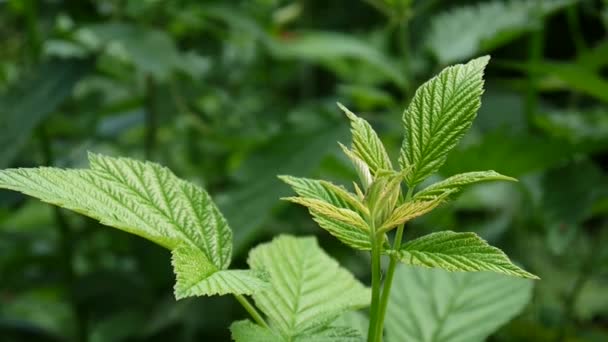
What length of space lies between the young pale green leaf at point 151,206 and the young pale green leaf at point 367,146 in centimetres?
10

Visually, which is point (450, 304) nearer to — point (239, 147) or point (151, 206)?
point (151, 206)

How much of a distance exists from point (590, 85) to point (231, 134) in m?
0.69

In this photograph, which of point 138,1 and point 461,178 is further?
point 138,1

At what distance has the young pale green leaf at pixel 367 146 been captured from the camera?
433mm

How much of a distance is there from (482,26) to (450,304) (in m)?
0.78

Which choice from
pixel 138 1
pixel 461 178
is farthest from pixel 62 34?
pixel 461 178

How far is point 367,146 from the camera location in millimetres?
437

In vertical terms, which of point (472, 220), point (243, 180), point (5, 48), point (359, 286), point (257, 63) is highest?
point (5, 48)

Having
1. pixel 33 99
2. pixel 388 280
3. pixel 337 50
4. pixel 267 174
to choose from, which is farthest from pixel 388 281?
pixel 337 50

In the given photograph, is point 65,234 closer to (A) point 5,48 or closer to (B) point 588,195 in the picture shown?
(A) point 5,48

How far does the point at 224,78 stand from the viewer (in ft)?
5.98

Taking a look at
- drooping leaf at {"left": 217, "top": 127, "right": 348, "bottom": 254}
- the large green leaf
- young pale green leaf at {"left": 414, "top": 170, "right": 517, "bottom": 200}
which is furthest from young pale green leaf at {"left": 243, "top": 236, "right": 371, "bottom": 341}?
the large green leaf

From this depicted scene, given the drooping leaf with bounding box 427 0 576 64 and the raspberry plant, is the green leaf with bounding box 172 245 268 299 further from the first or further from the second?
the drooping leaf with bounding box 427 0 576 64

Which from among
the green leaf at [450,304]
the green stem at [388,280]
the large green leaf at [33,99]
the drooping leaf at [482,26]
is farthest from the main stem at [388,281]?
the drooping leaf at [482,26]
